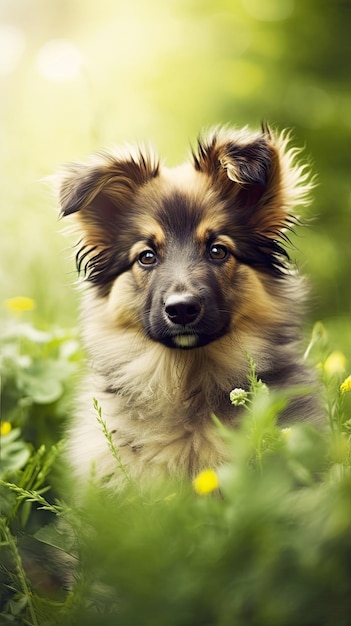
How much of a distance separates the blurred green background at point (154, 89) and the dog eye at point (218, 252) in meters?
1.89

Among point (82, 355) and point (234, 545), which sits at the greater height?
point (234, 545)

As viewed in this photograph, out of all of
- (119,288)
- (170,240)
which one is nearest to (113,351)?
(119,288)

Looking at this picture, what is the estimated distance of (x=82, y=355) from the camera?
3.54 m

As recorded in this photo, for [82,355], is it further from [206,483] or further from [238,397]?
[206,483]

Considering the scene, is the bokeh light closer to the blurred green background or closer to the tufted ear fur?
the blurred green background

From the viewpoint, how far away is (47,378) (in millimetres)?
3541

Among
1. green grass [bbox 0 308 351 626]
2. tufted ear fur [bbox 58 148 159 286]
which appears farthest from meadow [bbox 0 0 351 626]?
tufted ear fur [bbox 58 148 159 286]

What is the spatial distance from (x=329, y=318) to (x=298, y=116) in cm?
161

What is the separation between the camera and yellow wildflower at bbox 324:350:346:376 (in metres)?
2.49

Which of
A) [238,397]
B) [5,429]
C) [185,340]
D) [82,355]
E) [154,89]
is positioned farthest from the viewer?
[154,89]

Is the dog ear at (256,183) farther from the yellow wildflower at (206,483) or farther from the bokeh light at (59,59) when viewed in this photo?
the bokeh light at (59,59)

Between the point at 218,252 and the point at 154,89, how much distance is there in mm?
2905

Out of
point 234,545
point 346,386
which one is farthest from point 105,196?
point 234,545

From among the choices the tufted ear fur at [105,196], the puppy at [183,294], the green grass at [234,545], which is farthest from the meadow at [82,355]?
the tufted ear fur at [105,196]
